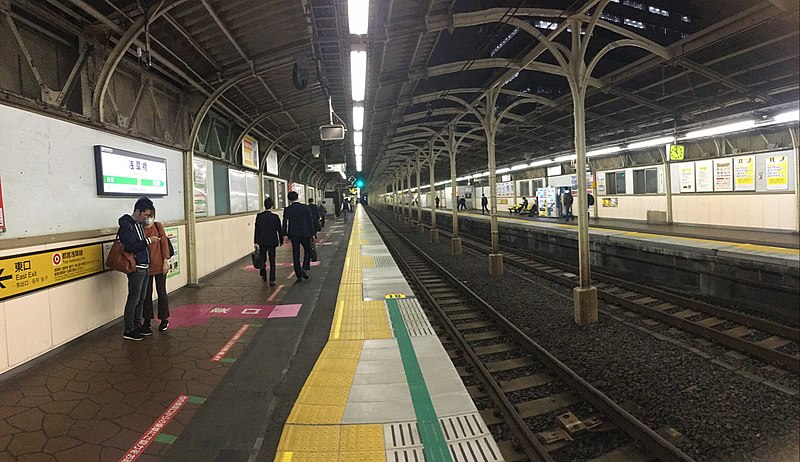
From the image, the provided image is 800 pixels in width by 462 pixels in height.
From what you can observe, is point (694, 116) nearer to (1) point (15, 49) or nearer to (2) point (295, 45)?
(2) point (295, 45)

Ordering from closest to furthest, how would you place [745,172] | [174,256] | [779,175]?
[779,175], [174,256], [745,172]

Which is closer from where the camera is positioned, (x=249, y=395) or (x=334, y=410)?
(x=334, y=410)

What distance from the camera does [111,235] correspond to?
5453mm

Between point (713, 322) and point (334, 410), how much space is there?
19.0 feet

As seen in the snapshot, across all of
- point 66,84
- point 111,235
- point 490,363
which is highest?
point 66,84

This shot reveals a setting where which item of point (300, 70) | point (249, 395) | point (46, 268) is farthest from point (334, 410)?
point (300, 70)

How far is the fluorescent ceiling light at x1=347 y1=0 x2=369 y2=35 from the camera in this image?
4684mm

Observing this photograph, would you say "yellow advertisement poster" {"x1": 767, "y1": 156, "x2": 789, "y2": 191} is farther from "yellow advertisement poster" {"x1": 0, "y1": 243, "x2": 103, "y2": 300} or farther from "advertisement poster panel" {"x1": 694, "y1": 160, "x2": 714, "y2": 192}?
"yellow advertisement poster" {"x1": 0, "y1": 243, "x2": 103, "y2": 300}

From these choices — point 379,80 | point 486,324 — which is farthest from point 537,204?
point 486,324

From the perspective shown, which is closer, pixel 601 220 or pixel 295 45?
pixel 295 45

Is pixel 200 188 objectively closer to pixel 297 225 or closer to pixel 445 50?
pixel 297 225

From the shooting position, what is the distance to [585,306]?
6141 mm

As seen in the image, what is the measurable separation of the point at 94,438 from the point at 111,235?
130 inches

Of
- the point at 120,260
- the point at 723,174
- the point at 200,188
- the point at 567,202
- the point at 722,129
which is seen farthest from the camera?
the point at 567,202
